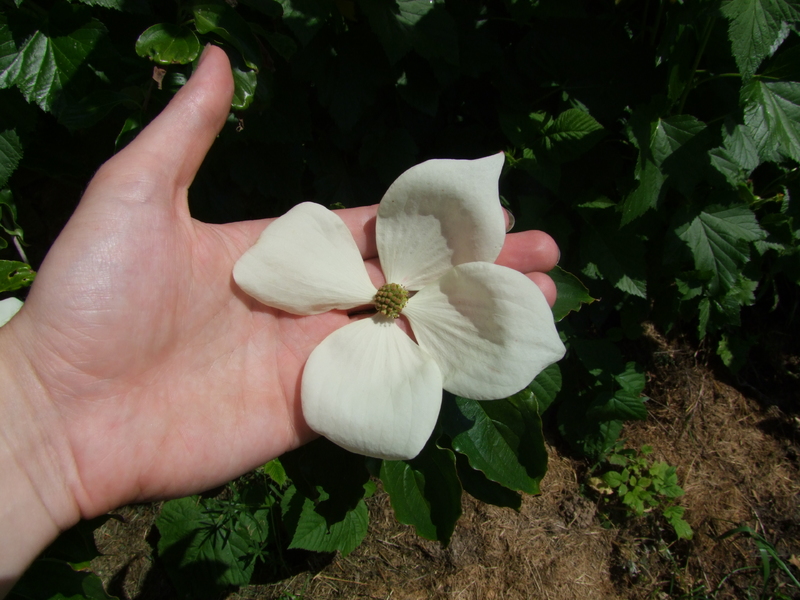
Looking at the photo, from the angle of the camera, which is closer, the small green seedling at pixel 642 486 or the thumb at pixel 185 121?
the thumb at pixel 185 121

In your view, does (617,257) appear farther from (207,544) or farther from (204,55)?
(207,544)

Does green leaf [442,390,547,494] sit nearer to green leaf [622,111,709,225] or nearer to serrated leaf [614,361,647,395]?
green leaf [622,111,709,225]

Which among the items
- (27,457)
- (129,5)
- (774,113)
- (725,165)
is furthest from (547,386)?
(129,5)

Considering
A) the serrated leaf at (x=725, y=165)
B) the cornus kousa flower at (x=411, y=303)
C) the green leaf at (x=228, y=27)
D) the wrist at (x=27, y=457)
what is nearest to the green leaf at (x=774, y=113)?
the serrated leaf at (x=725, y=165)

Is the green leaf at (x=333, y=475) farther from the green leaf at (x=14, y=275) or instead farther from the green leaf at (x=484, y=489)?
the green leaf at (x=14, y=275)

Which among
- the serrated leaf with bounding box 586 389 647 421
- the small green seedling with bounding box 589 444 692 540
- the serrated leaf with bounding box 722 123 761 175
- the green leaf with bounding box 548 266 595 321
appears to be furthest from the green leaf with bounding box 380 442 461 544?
the small green seedling with bounding box 589 444 692 540
